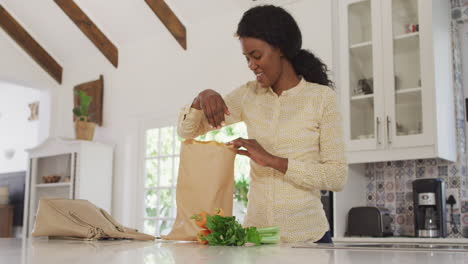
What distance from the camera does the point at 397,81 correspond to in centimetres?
331

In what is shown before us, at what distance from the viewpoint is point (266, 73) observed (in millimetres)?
1627

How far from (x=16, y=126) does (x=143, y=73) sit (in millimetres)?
2908

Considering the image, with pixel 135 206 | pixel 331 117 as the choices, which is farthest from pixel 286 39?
pixel 135 206

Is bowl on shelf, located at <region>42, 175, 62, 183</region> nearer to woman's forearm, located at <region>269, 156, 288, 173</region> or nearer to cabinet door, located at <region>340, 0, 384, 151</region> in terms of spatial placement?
cabinet door, located at <region>340, 0, 384, 151</region>

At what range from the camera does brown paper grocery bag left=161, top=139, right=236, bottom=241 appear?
1.34 m

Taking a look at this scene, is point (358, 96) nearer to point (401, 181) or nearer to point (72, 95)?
point (401, 181)

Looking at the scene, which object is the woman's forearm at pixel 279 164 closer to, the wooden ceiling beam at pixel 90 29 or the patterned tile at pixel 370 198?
the patterned tile at pixel 370 198

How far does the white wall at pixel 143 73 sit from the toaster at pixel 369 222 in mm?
1416

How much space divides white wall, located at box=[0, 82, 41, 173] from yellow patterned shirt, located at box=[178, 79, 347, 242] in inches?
231

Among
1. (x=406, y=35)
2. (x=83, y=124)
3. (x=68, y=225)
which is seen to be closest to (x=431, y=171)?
(x=406, y=35)

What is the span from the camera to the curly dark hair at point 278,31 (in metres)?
1.59

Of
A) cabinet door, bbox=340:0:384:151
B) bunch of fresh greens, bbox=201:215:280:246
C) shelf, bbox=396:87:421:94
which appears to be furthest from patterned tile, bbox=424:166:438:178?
bunch of fresh greens, bbox=201:215:280:246

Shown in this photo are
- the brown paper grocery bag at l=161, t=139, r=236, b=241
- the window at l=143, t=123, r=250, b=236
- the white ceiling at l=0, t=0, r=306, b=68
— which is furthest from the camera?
the window at l=143, t=123, r=250, b=236

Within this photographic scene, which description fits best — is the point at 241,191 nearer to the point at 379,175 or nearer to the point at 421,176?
Result: the point at 379,175
